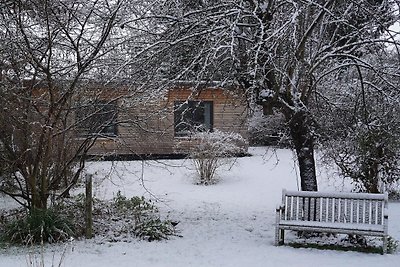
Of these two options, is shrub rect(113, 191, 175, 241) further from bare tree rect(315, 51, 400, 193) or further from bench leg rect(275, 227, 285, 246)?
bare tree rect(315, 51, 400, 193)

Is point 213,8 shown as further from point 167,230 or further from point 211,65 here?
point 167,230

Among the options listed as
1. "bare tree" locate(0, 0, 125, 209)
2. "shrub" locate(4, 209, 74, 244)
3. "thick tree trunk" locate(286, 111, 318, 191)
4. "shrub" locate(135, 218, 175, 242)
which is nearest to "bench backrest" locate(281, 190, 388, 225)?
"thick tree trunk" locate(286, 111, 318, 191)

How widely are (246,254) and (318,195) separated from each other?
1.54 meters

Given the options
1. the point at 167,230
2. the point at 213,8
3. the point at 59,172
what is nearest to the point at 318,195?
the point at 167,230

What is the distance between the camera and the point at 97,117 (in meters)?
9.02

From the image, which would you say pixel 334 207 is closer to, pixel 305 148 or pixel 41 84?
pixel 305 148

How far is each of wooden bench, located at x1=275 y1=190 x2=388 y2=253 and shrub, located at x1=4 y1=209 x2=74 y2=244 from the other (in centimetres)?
331

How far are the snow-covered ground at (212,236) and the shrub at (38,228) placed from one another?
0.91 feet

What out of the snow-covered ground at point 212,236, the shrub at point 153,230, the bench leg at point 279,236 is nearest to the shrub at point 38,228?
the snow-covered ground at point 212,236

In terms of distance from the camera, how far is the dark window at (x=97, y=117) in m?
8.82

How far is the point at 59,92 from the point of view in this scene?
872 centimetres

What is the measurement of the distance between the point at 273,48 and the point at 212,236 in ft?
10.7

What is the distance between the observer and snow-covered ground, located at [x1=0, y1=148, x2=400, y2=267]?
6.98 m

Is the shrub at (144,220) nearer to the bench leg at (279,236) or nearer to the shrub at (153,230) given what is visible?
the shrub at (153,230)
